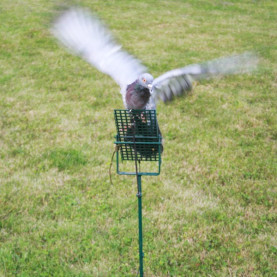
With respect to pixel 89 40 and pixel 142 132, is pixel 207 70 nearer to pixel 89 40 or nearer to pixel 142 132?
pixel 142 132

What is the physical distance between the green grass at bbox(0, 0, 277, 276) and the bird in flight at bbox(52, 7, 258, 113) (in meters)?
0.24

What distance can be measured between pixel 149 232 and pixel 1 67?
5318 mm

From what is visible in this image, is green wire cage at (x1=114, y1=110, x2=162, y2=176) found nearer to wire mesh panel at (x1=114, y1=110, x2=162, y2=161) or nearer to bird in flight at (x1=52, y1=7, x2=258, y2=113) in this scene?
wire mesh panel at (x1=114, y1=110, x2=162, y2=161)

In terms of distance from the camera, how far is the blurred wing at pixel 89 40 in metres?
2.76

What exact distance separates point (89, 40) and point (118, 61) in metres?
0.32

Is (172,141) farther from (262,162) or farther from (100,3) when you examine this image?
(100,3)

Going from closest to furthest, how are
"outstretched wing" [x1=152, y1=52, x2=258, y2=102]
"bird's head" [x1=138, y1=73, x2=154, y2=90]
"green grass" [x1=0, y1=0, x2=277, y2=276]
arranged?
"bird's head" [x1=138, y1=73, x2=154, y2=90] < "outstretched wing" [x1=152, y1=52, x2=258, y2=102] < "green grass" [x1=0, y1=0, x2=277, y2=276]

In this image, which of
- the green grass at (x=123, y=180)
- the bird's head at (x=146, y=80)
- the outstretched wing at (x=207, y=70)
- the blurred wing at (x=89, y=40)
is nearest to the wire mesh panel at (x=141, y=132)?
the bird's head at (x=146, y=80)

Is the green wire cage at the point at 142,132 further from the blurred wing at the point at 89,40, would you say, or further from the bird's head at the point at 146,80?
the blurred wing at the point at 89,40

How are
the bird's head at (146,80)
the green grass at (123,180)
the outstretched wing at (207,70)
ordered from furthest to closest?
the green grass at (123,180)
the outstretched wing at (207,70)
the bird's head at (146,80)

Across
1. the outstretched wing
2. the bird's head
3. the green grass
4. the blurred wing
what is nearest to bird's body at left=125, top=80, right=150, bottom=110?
the bird's head

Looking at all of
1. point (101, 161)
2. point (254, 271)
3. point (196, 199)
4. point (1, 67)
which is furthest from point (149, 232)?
point (1, 67)

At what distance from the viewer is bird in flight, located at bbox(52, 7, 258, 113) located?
2.14 metres

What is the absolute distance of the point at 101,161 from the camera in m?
3.92
